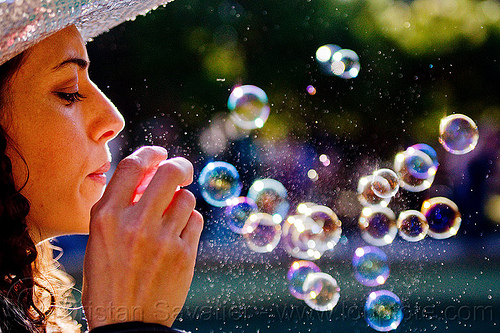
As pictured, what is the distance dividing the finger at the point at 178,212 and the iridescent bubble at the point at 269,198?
1.31 metres

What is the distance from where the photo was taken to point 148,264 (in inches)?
26.9

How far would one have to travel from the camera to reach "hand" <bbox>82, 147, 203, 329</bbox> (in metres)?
0.67

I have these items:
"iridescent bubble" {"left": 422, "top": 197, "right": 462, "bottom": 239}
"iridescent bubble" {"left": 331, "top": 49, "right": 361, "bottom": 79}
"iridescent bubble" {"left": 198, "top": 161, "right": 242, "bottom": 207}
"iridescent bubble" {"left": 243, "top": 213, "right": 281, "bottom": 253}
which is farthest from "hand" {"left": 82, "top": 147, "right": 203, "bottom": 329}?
"iridescent bubble" {"left": 331, "top": 49, "right": 361, "bottom": 79}

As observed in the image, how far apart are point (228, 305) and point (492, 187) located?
4505 millimetres

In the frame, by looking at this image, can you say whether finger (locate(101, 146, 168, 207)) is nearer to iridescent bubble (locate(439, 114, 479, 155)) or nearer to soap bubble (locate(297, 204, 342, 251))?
soap bubble (locate(297, 204, 342, 251))

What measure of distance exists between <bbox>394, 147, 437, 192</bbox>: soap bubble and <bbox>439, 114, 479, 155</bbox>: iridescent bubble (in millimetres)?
111

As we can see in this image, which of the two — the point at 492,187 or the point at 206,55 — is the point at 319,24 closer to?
the point at 206,55

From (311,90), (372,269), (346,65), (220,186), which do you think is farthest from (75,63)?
(311,90)

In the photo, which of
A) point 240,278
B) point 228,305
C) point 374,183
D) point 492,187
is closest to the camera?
point 374,183

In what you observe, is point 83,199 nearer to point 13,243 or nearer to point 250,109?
point 13,243

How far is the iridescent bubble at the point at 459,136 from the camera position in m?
2.05

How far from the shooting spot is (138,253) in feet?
2.22

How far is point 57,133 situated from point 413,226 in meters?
1.55

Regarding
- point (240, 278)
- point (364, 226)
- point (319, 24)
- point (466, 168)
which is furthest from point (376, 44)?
point (364, 226)
